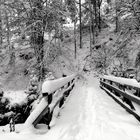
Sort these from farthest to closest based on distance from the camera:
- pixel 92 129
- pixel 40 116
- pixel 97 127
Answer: pixel 97 127, pixel 92 129, pixel 40 116

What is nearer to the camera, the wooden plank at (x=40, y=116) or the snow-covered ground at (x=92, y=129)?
the snow-covered ground at (x=92, y=129)

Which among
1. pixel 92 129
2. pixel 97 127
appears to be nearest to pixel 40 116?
pixel 92 129

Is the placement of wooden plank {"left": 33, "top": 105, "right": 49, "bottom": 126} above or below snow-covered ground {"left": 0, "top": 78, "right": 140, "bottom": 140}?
above

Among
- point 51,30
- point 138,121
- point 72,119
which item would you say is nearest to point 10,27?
point 51,30

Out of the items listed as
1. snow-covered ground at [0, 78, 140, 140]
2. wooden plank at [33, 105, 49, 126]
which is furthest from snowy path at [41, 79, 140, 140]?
wooden plank at [33, 105, 49, 126]

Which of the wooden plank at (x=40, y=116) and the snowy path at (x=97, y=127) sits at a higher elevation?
the wooden plank at (x=40, y=116)

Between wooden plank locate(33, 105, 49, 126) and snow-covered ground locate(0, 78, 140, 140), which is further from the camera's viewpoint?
wooden plank locate(33, 105, 49, 126)

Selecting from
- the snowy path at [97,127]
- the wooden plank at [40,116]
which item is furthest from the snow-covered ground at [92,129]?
the wooden plank at [40,116]

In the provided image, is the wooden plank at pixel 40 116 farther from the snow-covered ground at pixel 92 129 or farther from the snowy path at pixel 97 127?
the snowy path at pixel 97 127

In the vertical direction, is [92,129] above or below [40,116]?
below

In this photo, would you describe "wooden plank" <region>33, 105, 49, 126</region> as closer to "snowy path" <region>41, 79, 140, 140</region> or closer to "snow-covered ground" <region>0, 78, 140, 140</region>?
"snow-covered ground" <region>0, 78, 140, 140</region>

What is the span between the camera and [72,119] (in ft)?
14.7

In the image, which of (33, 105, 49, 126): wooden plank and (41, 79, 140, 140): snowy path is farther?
(33, 105, 49, 126): wooden plank

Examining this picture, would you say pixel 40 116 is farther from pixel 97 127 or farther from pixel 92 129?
pixel 97 127
